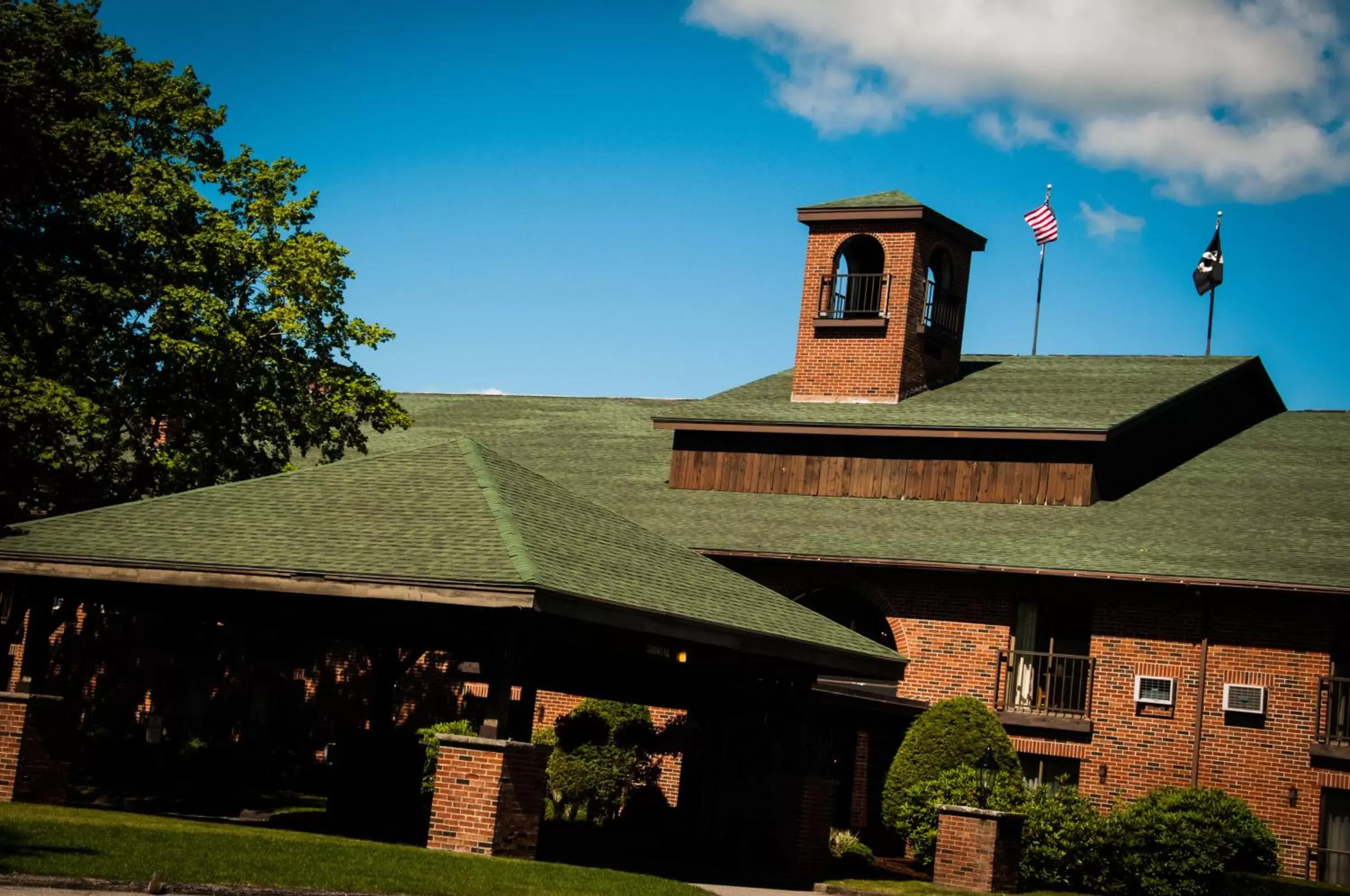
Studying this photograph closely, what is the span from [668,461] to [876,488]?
20.5 feet

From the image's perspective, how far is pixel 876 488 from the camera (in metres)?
34.0

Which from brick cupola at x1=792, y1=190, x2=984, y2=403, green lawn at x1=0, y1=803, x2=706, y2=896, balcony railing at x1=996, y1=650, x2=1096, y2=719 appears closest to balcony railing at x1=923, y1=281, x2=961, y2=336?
brick cupola at x1=792, y1=190, x2=984, y2=403

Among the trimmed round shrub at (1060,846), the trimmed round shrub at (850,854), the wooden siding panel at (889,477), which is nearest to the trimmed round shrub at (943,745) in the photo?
the trimmed round shrub at (850,854)

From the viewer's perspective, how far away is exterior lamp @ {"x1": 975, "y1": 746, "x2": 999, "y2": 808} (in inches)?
922

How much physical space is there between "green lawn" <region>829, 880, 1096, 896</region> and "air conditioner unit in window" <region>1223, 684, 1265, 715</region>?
5021 mm

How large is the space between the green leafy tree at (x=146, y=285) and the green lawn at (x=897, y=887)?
1392cm

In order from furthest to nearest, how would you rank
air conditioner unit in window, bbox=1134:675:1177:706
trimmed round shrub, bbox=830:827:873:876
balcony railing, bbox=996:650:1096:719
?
balcony railing, bbox=996:650:1096:719 < air conditioner unit in window, bbox=1134:675:1177:706 < trimmed round shrub, bbox=830:827:873:876

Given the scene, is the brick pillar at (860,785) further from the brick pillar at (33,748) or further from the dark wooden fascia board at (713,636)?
the brick pillar at (33,748)

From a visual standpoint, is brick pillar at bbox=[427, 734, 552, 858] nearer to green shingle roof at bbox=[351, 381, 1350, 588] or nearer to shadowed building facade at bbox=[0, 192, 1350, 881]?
shadowed building facade at bbox=[0, 192, 1350, 881]

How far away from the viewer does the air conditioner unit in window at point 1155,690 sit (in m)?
27.7

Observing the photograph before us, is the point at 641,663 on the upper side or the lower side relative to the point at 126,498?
lower

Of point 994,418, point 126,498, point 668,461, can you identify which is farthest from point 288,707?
point 994,418

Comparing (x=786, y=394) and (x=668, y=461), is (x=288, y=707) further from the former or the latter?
(x=786, y=394)

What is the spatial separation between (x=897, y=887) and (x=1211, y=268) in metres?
23.2
